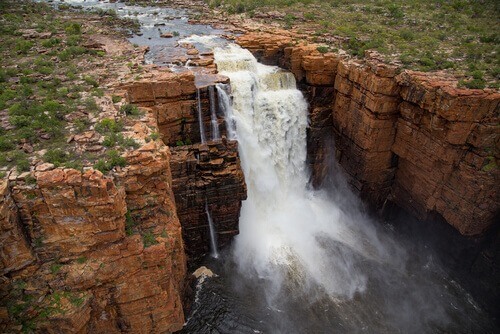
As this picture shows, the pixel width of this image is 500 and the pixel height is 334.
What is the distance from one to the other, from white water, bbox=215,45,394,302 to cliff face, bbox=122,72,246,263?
6.18 ft

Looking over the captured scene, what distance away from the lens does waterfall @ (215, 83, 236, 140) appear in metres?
19.4

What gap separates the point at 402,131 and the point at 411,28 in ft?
41.8

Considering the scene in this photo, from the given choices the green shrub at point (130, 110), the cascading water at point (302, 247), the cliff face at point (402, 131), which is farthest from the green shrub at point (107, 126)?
the cliff face at point (402, 131)

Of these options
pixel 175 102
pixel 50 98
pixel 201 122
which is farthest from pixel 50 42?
pixel 201 122

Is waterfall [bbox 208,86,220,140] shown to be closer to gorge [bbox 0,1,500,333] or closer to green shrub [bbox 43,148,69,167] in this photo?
gorge [bbox 0,1,500,333]

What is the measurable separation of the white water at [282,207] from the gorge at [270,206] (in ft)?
0.32

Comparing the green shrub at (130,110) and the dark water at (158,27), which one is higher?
the dark water at (158,27)

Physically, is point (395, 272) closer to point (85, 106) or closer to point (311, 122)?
point (311, 122)

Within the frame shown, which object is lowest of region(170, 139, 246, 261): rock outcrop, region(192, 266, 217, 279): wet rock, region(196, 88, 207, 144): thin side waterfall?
region(192, 266, 217, 279): wet rock

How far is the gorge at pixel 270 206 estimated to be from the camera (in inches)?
436

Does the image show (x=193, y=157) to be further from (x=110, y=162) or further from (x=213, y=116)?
(x=110, y=162)

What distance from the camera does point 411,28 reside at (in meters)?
28.3

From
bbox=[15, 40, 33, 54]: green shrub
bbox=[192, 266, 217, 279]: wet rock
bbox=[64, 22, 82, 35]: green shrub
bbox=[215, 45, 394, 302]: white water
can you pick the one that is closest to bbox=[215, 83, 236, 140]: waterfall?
bbox=[215, 45, 394, 302]: white water

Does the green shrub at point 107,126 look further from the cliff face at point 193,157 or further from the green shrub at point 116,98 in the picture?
the cliff face at point 193,157
